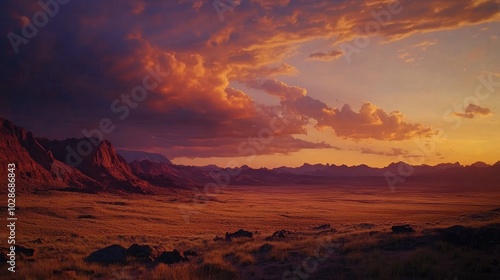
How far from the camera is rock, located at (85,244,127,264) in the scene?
15898mm

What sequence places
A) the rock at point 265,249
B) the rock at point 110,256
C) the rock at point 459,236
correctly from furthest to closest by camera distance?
the rock at point 265,249 → the rock at point 110,256 → the rock at point 459,236

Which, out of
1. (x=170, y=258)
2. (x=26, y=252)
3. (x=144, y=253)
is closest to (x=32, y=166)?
(x=26, y=252)

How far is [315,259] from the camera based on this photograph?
14.1m

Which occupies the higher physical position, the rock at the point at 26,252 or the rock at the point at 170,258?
the rock at the point at 170,258

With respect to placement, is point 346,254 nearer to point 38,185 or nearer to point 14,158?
point 38,185

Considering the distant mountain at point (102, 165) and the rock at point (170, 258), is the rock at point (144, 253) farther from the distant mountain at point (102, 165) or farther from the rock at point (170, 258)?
the distant mountain at point (102, 165)

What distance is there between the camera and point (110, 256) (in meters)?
16.3

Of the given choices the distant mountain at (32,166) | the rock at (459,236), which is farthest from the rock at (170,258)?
the distant mountain at (32,166)

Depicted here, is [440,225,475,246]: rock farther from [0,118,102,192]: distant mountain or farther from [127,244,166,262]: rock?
[0,118,102,192]: distant mountain

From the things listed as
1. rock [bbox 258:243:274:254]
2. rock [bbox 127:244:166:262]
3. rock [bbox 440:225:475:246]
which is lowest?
rock [bbox 127:244:166:262]

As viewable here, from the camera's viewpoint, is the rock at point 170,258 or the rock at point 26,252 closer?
the rock at point 170,258

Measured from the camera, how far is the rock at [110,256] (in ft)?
52.2

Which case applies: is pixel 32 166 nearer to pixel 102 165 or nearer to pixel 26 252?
pixel 102 165

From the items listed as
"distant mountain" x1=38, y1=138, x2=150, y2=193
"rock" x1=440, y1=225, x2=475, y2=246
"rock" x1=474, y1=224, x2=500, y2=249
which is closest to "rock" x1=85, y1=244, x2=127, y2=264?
"rock" x1=440, y1=225, x2=475, y2=246
